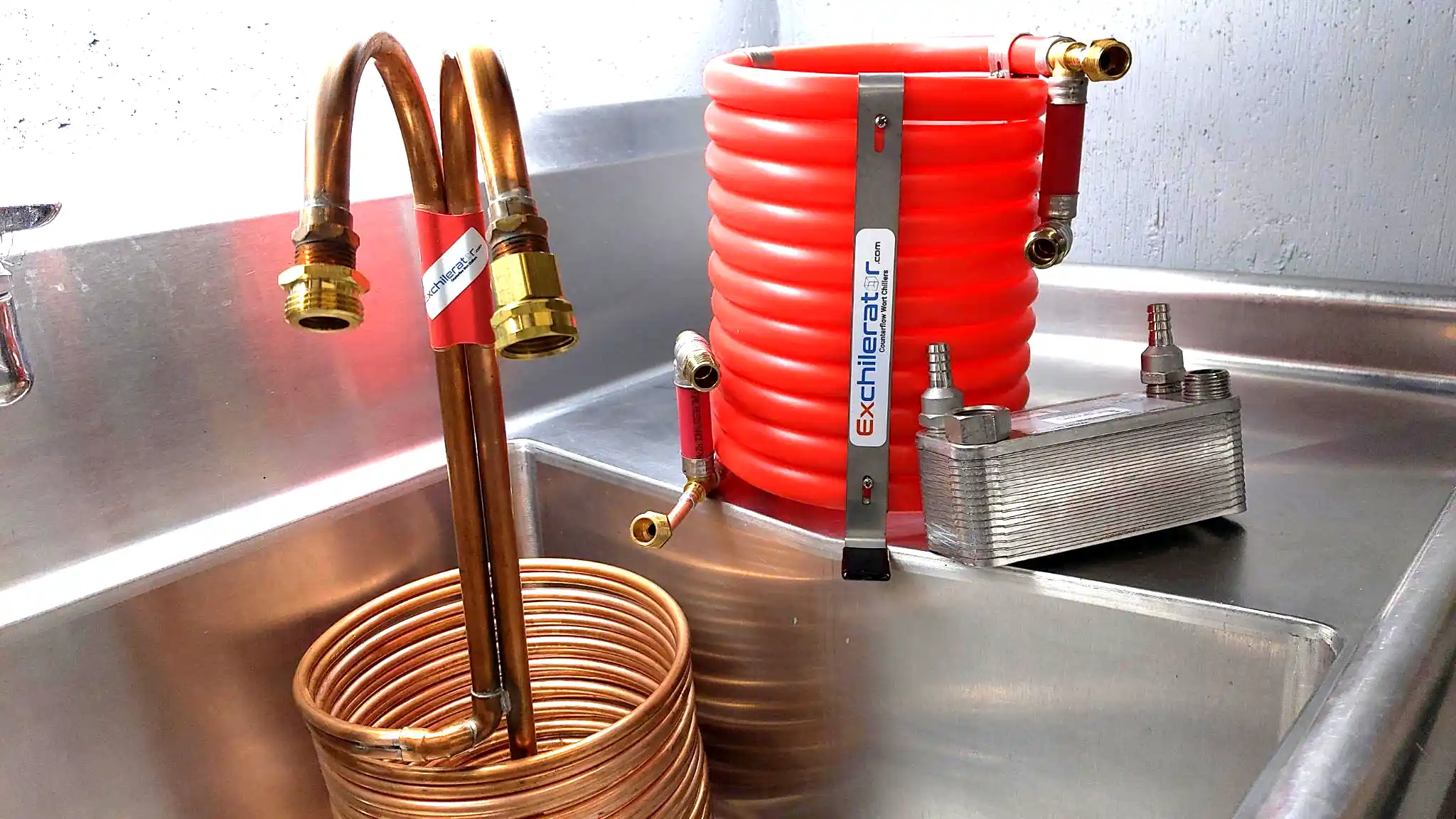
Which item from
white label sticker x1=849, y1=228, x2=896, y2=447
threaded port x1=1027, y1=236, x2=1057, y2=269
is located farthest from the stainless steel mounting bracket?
threaded port x1=1027, y1=236, x2=1057, y2=269

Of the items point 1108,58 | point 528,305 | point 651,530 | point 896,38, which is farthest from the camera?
point 896,38

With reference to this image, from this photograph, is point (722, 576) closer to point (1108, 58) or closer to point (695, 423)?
point (695, 423)

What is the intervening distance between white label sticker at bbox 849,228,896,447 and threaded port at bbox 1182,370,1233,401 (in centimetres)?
22

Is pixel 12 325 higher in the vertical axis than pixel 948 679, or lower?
higher

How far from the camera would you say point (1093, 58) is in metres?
0.74

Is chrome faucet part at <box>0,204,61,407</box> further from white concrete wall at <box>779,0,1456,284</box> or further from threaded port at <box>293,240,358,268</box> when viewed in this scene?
white concrete wall at <box>779,0,1456,284</box>

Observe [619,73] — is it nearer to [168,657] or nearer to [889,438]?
[889,438]

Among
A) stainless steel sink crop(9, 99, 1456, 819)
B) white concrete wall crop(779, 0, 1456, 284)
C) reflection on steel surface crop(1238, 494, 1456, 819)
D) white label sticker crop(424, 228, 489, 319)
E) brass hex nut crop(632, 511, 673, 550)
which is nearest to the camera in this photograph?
reflection on steel surface crop(1238, 494, 1456, 819)

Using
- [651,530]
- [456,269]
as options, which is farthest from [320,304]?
[651,530]

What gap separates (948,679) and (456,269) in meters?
0.46

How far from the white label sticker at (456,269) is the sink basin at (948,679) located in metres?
0.35

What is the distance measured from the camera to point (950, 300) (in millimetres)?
822

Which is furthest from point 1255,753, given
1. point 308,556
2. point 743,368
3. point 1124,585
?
point 308,556

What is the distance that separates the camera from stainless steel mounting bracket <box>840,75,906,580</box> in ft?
2.52
